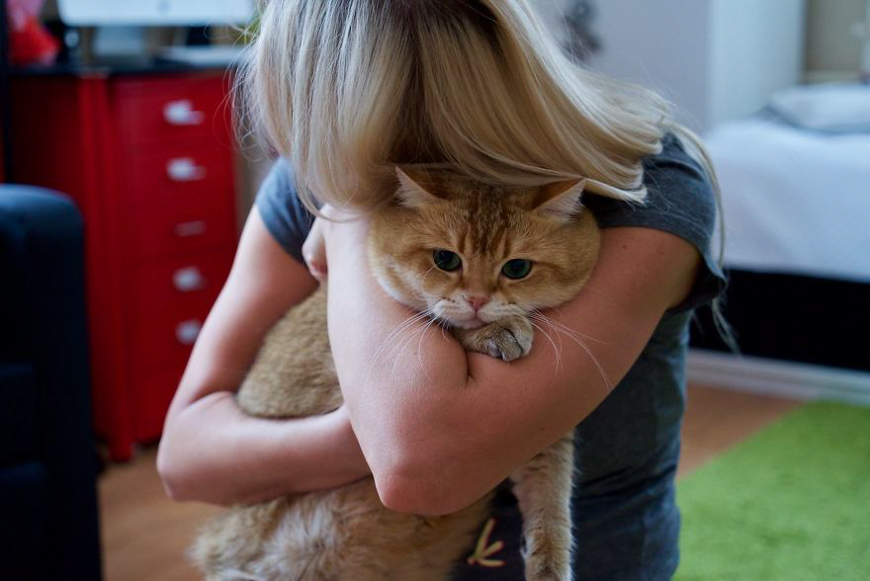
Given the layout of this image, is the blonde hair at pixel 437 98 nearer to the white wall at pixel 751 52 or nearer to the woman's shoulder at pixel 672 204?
the woman's shoulder at pixel 672 204

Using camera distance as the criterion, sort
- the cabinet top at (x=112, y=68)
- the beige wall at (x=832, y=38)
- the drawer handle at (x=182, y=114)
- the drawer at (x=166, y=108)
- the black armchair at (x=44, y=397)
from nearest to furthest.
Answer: the black armchair at (x=44, y=397), the cabinet top at (x=112, y=68), the drawer at (x=166, y=108), the drawer handle at (x=182, y=114), the beige wall at (x=832, y=38)

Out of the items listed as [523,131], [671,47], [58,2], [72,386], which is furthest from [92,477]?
[671,47]

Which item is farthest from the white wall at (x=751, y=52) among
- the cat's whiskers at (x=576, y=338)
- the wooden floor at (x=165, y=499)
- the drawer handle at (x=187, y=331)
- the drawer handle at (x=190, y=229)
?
the cat's whiskers at (x=576, y=338)

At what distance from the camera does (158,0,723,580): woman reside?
991mm

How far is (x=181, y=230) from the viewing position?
119 inches

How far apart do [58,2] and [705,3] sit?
2.25m

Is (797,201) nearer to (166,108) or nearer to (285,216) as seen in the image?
(166,108)

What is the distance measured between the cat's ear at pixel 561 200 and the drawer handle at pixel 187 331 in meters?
2.16

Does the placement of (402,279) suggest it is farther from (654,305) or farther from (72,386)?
(72,386)

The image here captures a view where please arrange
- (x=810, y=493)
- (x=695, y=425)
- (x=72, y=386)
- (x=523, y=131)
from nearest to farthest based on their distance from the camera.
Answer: (x=523, y=131) < (x=72, y=386) < (x=810, y=493) < (x=695, y=425)

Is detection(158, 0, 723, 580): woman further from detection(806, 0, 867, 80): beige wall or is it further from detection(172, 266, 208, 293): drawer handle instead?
detection(806, 0, 867, 80): beige wall

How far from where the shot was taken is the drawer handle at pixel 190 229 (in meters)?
3.03

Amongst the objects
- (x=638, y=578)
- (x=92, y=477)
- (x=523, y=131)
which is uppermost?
(x=523, y=131)

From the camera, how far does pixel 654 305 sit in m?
1.05
